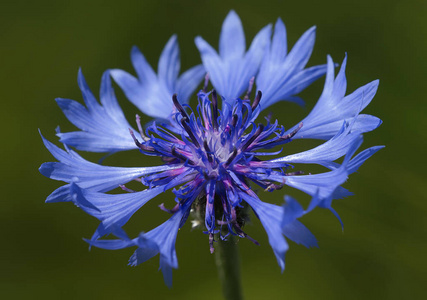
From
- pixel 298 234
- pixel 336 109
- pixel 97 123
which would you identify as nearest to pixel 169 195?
pixel 97 123

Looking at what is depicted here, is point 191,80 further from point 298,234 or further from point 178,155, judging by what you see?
point 298,234

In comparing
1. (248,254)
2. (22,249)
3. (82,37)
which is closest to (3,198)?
(22,249)

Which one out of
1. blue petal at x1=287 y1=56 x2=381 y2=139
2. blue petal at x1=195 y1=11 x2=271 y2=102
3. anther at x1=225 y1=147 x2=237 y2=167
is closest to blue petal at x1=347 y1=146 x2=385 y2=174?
blue petal at x1=287 y1=56 x2=381 y2=139

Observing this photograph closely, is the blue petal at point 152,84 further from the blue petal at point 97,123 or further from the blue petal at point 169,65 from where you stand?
the blue petal at point 97,123

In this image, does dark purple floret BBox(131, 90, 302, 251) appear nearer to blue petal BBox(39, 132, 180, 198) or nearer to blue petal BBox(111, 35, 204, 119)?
blue petal BBox(39, 132, 180, 198)

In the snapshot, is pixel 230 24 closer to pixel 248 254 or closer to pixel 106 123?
pixel 106 123

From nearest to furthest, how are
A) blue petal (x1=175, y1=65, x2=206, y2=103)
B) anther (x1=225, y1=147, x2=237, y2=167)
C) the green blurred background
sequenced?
anther (x1=225, y1=147, x2=237, y2=167)
blue petal (x1=175, y1=65, x2=206, y2=103)
the green blurred background

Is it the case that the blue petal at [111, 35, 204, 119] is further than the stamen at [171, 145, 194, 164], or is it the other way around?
the blue petal at [111, 35, 204, 119]

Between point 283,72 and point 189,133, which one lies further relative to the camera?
point 283,72
